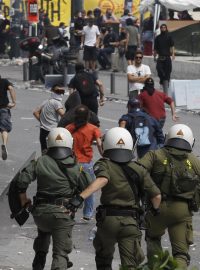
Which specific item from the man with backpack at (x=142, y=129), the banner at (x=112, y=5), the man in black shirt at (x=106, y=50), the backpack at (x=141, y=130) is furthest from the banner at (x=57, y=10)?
the backpack at (x=141, y=130)

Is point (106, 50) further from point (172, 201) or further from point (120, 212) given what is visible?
point (120, 212)

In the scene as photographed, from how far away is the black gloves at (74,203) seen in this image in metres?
9.67

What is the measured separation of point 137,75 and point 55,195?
11386 millimetres

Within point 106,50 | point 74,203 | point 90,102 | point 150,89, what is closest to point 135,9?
point 106,50

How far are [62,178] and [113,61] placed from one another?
26.5 m

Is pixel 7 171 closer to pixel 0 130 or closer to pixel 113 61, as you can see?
pixel 0 130

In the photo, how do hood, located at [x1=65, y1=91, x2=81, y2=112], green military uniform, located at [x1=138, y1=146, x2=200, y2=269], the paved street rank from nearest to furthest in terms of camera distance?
green military uniform, located at [x1=138, y1=146, x2=200, y2=269] → the paved street → hood, located at [x1=65, y1=91, x2=81, y2=112]

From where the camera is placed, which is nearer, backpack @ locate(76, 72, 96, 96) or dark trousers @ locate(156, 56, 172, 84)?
backpack @ locate(76, 72, 96, 96)

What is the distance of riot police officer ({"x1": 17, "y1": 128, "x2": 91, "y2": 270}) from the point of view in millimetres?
9836

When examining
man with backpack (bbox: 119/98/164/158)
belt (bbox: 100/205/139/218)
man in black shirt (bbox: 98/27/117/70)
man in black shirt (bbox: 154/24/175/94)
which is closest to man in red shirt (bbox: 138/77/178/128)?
man with backpack (bbox: 119/98/164/158)

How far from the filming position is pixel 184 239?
9.78m

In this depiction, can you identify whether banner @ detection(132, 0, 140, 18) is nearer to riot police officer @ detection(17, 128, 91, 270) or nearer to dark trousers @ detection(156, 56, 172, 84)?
dark trousers @ detection(156, 56, 172, 84)

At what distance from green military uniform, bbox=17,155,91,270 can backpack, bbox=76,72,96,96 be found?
913 centimetres

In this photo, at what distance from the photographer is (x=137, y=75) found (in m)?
21.2
